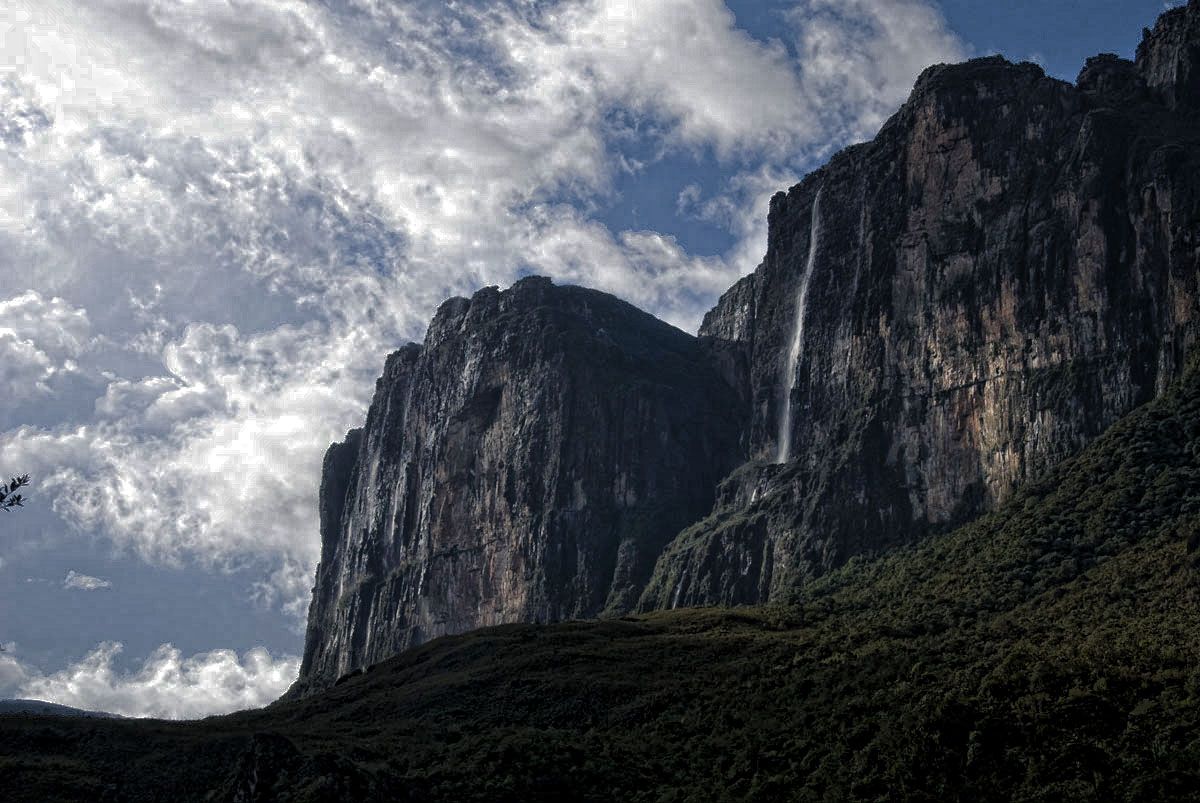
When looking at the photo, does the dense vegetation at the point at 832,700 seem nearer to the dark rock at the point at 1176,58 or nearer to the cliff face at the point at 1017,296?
the cliff face at the point at 1017,296

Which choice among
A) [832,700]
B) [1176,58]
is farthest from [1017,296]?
[832,700]

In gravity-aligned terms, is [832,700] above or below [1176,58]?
below

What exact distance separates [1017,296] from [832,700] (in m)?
96.5

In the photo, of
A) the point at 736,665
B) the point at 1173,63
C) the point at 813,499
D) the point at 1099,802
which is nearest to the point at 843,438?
the point at 813,499

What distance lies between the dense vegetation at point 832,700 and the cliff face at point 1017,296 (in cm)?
1110

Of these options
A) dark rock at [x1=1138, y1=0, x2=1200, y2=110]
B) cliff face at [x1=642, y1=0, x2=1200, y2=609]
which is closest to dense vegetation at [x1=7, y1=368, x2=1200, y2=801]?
cliff face at [x1=642, y1=0, x2=1200, y2=609]

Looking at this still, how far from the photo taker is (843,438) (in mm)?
199000

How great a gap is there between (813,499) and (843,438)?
422 inches

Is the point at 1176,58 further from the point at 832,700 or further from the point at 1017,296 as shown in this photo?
the point at 832,700

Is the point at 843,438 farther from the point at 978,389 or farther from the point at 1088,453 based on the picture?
the point at 1088,453

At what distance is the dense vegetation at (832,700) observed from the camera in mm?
72812

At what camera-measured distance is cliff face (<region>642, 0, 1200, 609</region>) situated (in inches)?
6368

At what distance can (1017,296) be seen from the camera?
176375 millimetres

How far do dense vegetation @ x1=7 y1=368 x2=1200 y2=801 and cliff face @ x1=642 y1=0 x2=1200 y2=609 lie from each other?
1110cm
